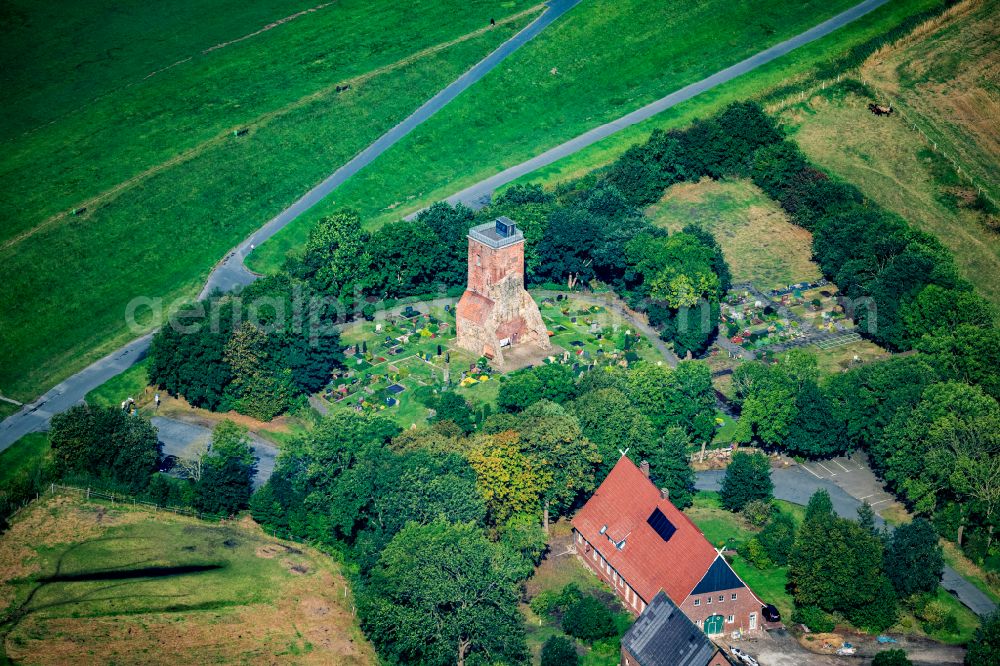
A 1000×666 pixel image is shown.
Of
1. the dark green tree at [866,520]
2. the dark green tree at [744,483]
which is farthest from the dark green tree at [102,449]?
the dark green tree at [866,520]

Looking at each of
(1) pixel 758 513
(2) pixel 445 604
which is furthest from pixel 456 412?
(1) pixel 758 513

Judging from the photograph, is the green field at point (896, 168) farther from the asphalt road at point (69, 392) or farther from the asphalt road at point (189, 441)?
the asphalt road at point (69, 392)

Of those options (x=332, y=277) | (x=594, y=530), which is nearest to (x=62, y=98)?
(x=332, y=277)

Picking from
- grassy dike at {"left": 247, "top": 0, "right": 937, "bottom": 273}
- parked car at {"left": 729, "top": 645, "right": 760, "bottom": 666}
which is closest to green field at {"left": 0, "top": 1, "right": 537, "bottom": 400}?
grassy dike at {"left": 247, "top": 0, "right": 937, "bottom": 273}

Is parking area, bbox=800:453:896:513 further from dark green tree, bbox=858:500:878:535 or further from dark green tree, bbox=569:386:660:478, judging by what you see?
dark green tree, bbox=569:386:660:478

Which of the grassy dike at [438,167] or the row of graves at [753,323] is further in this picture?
the grassy dike at [438,167]

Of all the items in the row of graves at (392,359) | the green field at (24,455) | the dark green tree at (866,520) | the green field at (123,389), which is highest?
the row of graves at (392,359)

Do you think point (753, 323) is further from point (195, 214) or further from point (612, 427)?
point (195, 214)
